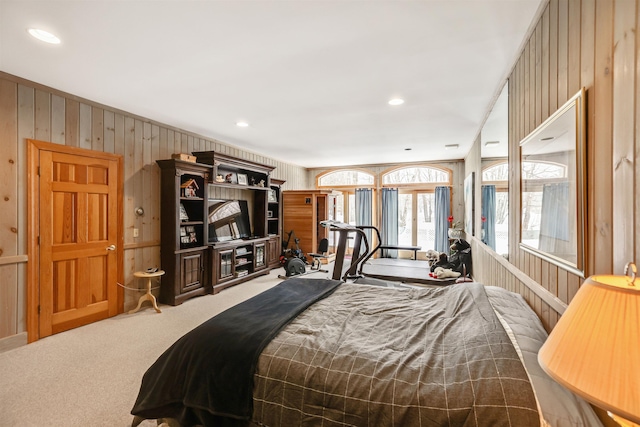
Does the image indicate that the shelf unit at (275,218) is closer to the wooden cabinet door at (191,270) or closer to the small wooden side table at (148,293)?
the wooden cabinet door at (191,270)

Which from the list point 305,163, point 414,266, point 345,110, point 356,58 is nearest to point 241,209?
point 305,163

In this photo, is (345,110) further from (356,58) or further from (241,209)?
(241,209)

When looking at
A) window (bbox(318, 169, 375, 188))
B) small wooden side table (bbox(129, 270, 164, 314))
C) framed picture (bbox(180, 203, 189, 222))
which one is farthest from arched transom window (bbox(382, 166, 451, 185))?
small wooden side table (bbox(129, 270, 164, 314))

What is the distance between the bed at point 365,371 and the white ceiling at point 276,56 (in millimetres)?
1913

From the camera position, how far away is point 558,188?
4.72 ft

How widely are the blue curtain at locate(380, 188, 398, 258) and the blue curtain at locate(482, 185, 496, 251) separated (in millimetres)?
4106

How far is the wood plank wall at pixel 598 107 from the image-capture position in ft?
3.07

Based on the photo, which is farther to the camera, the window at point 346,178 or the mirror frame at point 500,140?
the window at point 346,178

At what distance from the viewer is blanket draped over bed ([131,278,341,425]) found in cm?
146

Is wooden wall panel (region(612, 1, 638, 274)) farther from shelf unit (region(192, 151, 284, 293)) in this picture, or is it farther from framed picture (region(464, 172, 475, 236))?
shelf unit (region(192, 151, 284, 293))

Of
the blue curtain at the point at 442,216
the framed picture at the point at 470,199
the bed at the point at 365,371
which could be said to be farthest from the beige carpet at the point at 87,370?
the blue curtain at the point at 442,216

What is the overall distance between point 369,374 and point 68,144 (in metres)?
3.98

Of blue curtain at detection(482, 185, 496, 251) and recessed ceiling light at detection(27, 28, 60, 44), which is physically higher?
recessed ceiling light at detection(27, 28, 60, 44)

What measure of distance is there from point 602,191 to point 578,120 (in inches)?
13.4
